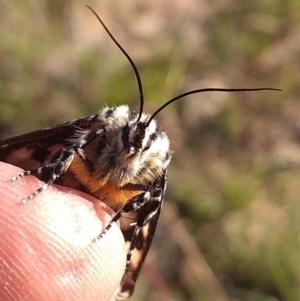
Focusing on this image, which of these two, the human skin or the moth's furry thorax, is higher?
the moth's furry thorax

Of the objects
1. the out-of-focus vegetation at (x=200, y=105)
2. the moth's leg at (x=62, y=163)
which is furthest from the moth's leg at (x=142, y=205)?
the out-of-focus vegetation at (x=200, y=105)

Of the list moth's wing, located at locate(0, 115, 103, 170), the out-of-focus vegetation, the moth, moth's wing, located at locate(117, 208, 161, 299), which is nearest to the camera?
the moth

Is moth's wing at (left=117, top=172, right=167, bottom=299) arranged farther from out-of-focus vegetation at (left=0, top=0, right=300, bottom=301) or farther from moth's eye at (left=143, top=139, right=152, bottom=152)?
out-of-focus vegetation at (left=0, top=0, right=300, bottom=301)

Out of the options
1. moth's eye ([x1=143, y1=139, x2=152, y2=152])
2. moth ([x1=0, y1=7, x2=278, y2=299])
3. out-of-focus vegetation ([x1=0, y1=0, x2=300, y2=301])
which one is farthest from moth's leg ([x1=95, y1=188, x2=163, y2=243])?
out-of-focus vegetation ([x1=0, y1=0, x2=300, y2=301])

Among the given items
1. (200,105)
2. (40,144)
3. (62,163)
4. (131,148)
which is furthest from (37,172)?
(200,105)

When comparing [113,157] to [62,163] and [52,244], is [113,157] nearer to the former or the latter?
[62,163]

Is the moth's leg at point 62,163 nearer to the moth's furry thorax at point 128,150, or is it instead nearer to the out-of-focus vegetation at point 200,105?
the moth's furry thorax at point 128,150
